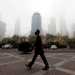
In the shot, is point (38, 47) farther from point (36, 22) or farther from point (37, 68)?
point (36, 22)

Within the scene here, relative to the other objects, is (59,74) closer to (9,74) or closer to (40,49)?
(40,49)

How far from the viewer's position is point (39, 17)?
84750 millimetres

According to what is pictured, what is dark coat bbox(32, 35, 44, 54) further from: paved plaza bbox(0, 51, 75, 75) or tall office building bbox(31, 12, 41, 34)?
tall office building bbox(31, 12, 41, 34)

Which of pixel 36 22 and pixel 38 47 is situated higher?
pixel 36 22

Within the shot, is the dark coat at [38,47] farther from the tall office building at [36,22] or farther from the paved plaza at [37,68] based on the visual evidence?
the tall office building at [36,22]

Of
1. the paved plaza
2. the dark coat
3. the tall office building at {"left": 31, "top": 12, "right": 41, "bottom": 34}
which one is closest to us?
the paved plaza

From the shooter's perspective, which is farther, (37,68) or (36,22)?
(36,22)

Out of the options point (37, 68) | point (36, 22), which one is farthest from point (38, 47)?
point (36, 22)

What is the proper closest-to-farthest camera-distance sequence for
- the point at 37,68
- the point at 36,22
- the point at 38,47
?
the point at 38,47, the point at 37,68, the point at 36,22

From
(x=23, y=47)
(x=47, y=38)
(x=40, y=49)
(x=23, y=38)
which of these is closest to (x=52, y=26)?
(x=47, y=38)

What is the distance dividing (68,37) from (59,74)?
58.5 meters

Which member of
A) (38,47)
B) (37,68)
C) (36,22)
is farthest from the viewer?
(36,22)

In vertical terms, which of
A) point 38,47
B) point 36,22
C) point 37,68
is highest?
point 36,22

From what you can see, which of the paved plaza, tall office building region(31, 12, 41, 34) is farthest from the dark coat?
tall office building region(31, 12, 41, 34)
